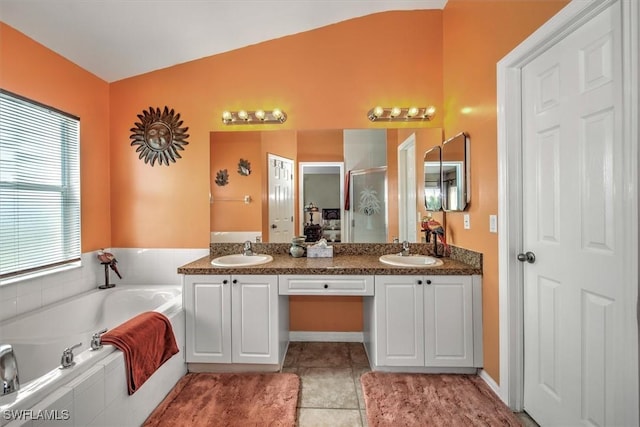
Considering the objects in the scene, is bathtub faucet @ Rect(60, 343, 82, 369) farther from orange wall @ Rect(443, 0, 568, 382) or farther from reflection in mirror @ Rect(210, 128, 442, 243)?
orange wall @ Rect(443, 0, 568, 382)

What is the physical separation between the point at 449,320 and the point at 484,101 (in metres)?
1.51

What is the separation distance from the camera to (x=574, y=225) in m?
1.35

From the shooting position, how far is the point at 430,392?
1.89 metres

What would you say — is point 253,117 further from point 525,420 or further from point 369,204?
point 525,420

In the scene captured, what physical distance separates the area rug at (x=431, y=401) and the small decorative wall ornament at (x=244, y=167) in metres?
1.91

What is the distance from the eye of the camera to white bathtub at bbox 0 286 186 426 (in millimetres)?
1185

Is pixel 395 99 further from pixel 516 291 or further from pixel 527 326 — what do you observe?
pixel 527 326

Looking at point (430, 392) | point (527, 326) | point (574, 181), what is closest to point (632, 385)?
point (527, 326)

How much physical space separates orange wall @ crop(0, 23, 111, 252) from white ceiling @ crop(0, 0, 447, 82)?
0.10 metres

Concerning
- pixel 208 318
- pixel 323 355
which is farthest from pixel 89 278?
pixel 323 355

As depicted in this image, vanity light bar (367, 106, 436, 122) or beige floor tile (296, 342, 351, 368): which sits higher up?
vanity light bar (367, 106, 436, 122)

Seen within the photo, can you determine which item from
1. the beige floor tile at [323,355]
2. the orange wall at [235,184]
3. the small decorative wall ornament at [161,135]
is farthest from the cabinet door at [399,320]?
the small decorative wall ornament at [161,135]

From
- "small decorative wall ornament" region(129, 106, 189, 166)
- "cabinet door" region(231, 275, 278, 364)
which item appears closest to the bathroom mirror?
"cabinet door" region(231, 275, 278, 364)

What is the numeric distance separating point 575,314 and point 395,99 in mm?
2002
